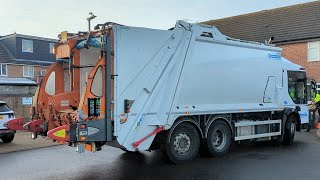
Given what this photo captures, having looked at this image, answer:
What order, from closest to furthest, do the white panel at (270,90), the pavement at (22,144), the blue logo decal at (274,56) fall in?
the white panel at (270,90) < the blue logo decal at (274,56) < the pavement at (22,144)

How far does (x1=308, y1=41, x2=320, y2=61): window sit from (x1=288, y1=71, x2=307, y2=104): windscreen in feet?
42.4

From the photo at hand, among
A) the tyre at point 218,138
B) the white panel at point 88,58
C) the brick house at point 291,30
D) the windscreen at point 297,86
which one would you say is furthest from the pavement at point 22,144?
the brick house at point 291,30

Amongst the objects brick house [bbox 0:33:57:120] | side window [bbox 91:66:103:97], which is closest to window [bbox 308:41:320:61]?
side window [bbox 91:66:103:97]

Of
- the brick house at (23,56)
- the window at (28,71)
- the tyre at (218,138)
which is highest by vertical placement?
the brick house at (23,56)

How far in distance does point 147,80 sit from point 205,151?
106 inches

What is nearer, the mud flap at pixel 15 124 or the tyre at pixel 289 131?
the mud flap at pixel 15 124

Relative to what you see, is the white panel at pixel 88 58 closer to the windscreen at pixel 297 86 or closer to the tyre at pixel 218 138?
the tyre at pixel 218 138

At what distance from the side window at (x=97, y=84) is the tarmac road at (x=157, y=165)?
5.57ft

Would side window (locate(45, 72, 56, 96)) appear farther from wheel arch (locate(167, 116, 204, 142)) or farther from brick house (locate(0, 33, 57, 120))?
brick house (locate(0, 33, 57, 120))

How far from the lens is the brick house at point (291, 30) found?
25750 mm

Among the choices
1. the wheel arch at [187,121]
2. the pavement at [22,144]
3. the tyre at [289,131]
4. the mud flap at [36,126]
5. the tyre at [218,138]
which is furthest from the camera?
the tyre at [289,131]

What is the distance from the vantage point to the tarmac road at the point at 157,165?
8.05 m

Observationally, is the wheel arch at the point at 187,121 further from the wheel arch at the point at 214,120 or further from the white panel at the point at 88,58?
the white panel at the point at 88,58

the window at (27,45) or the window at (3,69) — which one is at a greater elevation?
the window at (27,45)
